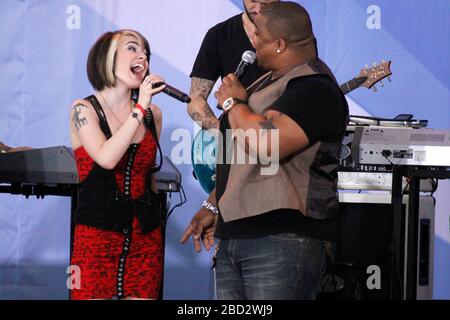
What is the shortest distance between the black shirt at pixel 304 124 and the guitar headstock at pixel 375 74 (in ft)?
7.43

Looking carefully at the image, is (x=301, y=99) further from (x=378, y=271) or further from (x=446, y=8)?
(x=446, y=8)

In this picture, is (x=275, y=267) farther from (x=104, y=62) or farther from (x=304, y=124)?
(x=104, y=62)

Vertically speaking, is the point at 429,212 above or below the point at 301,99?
below

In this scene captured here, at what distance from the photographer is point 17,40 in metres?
5.04

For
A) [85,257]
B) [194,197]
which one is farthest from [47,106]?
[85,257]

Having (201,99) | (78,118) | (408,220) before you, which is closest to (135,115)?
(78,118)

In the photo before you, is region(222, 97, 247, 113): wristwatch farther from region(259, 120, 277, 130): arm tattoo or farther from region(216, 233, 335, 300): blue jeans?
region(216, 233, 335, 300): blue jeans

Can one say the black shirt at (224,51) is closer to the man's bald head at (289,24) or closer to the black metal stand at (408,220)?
the black metal stand at (408,220)

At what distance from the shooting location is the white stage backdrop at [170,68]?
5023 millimetres

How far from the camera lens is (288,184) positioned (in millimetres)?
2607

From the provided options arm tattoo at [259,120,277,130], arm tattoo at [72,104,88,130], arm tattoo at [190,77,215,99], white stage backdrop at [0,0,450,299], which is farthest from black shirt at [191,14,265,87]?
arm tattoo at [259,120,277,130]

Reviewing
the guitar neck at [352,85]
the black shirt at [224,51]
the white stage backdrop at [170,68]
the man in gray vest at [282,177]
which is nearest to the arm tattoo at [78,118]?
the man in gray vest at [282,177]

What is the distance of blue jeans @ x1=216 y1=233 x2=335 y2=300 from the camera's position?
2.57 m
